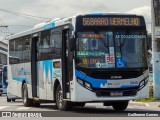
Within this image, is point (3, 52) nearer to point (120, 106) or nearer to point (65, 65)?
point (120, 106)

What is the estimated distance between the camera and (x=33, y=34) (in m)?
23.9

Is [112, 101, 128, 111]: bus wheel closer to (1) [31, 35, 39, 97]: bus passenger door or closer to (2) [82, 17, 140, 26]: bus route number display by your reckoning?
(2) [82, 17, 140, 26]: bus route number display

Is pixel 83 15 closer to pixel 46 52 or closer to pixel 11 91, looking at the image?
pixel 46 52

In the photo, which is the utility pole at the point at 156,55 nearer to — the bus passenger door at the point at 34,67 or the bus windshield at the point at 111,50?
the bus passenger door at the point at 34,67

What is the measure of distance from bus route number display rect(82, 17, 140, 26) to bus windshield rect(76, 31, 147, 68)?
333mm

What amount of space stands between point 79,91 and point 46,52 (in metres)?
3.72

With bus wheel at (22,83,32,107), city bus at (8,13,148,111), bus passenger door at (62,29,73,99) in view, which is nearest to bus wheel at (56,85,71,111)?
city bus at (8,13,148,111)

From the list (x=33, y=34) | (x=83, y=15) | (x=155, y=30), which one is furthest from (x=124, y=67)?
(x=155, y=30)

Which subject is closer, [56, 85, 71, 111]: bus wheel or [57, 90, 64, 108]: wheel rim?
[56, 85, 71, 111]: bus wheel

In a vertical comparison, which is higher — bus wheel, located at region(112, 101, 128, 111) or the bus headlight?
the bus headlight

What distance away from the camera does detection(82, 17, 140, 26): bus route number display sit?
19219mm

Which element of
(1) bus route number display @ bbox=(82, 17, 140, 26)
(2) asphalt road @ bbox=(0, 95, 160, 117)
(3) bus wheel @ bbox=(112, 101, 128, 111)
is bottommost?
(2) asphalt road @ bbox=(0, 95, 160, 117)

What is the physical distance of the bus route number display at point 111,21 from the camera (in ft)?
63.1

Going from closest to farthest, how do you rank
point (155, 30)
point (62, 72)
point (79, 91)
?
point (79, 91), point (62, 72), point (155, 30)
